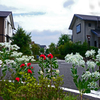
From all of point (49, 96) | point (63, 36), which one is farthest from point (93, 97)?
point (63, 36)

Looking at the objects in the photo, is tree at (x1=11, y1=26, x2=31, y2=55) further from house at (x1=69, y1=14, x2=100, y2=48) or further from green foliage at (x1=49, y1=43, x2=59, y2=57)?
green foliage at (x1=49, y1=43, x2=59, y2=57)

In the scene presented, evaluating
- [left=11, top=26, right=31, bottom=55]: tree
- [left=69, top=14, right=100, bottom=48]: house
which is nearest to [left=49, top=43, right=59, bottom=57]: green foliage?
[left=69, top=14, right=100, bottom=48]: house

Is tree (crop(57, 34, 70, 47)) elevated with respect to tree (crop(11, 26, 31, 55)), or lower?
elevated

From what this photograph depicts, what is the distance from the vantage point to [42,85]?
2.74 meters

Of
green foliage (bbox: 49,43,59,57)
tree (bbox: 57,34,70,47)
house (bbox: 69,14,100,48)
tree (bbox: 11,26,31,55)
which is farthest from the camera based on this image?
tree (bbox: 57,34,70,47)

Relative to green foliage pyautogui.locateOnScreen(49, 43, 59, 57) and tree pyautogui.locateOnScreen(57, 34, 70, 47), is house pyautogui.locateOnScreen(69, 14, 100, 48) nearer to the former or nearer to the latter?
green foliage pyautogui.locateOnScreen(49, 43, 59, 57)

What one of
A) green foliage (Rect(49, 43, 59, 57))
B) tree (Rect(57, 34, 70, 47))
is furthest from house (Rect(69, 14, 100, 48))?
tree (Rect(57, 34, 70, 47))

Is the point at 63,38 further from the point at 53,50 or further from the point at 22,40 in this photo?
the point at 22,40

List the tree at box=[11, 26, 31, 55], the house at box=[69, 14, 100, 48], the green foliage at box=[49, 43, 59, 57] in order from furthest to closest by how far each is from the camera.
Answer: the green foliage at box=[49, 43, 59, 57], the house at box=[69, 14, 100, 48], the tree at box=[11, 26, 31, 55]

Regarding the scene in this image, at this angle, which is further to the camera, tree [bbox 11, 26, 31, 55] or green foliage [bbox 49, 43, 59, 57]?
green foliage [bbox 49, 43, 59, 57]

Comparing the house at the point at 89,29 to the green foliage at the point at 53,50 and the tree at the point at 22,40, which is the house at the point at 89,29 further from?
the green foliage at the point at 53,50

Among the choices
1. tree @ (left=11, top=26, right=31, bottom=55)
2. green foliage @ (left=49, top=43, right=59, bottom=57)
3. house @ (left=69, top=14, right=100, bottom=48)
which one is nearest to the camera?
tree @ (left=11, top=26, right=31, bottom=55)

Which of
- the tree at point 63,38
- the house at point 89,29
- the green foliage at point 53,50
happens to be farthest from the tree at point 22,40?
the tree at point 63,38

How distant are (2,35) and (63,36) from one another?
20.7m
